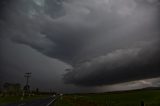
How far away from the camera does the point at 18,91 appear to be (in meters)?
172

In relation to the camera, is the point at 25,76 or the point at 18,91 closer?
the point at 25,76

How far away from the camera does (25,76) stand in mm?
135625

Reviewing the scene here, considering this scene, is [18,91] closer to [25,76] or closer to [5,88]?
[5,88]

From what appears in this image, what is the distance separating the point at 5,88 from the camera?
178 metres

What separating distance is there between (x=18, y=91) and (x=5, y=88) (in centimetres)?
1088

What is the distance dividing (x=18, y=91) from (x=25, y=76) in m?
39.0

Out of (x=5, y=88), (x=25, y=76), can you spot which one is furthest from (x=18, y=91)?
(x=25, y=76)

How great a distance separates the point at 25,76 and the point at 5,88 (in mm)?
47423

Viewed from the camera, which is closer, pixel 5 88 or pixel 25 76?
pixel 25 76
